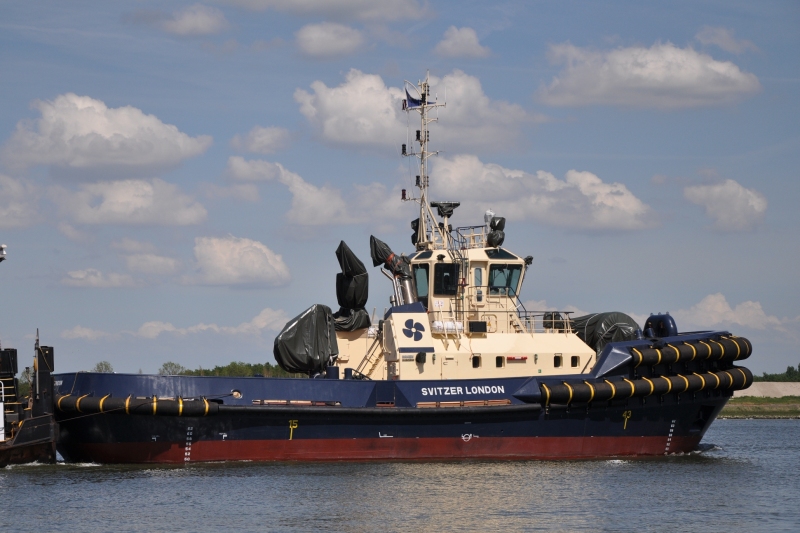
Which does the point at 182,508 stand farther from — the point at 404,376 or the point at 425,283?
the point at 425,283

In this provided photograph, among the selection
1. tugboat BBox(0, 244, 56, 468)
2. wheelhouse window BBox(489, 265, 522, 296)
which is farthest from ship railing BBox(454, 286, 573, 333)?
tugboat BBox(0, 244, 56, 468)

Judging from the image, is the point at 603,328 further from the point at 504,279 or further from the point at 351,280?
the point at 351,280

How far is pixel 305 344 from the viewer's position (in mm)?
22453

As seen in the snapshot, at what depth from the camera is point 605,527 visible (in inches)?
624

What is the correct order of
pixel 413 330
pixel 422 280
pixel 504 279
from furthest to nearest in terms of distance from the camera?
1. pixel 504 279
2. pixel 422 280
3. pixel 413 330

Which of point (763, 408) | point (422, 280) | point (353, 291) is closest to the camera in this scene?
point (353, 291)

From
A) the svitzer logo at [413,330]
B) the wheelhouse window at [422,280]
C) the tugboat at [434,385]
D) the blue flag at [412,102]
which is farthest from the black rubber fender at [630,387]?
the blue flag at [412,102]

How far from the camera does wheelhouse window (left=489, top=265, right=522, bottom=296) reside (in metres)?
23.6

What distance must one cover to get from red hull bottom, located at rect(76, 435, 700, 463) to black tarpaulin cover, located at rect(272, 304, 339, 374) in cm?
198

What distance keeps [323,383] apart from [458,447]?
10.0ft

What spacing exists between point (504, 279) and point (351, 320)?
354 cm

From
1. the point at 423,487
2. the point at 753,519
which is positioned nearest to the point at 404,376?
the point at 423,487

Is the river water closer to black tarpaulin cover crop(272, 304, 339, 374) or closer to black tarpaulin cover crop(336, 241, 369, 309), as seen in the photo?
black tarpaulin cover crop(272, 304, 339, 374)

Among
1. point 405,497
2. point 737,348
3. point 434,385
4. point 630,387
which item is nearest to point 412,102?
point 434,385
